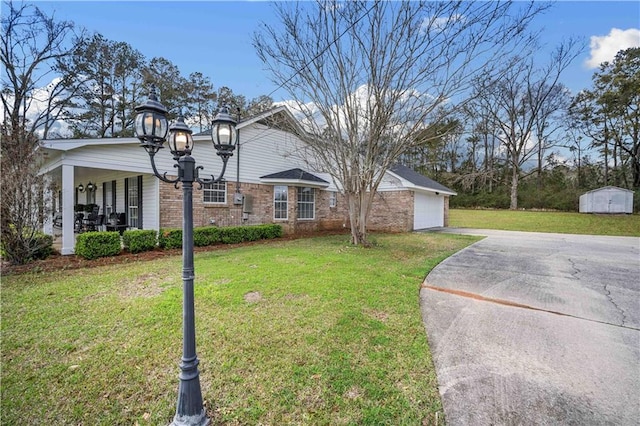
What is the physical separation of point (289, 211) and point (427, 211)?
8319 millimetres

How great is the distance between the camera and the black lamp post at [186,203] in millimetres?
2166

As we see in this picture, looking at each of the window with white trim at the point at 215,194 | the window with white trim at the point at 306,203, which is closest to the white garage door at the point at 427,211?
the window with white trim at the point at 306,203

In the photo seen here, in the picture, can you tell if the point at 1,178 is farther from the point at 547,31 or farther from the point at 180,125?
the point at 547,31

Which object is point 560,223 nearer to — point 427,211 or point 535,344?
point 427,211

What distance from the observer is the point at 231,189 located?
38.0ft

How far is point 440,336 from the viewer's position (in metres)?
3.46

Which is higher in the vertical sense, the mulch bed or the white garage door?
the white garage door

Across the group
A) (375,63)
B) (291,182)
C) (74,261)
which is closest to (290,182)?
(291,182)

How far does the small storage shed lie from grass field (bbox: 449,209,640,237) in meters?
1.01

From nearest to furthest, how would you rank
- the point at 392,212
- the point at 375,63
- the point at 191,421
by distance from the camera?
1. the point at 191,421
2. the point at 375,63
3. the point at 392,212

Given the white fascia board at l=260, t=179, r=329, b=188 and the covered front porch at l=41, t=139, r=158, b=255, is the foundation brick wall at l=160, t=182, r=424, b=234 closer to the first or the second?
the white fascia board at l=260, t=179, r=329, b=188

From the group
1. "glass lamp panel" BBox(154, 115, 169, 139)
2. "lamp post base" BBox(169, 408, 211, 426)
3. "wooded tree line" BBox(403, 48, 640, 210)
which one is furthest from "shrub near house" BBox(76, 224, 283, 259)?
"wooded tree line" BBox(403, 48, 640, 210)

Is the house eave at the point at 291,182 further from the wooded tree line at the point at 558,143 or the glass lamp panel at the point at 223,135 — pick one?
the wooded tree line at the point at 558,143

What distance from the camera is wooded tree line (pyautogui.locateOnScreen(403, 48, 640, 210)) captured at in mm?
22984
